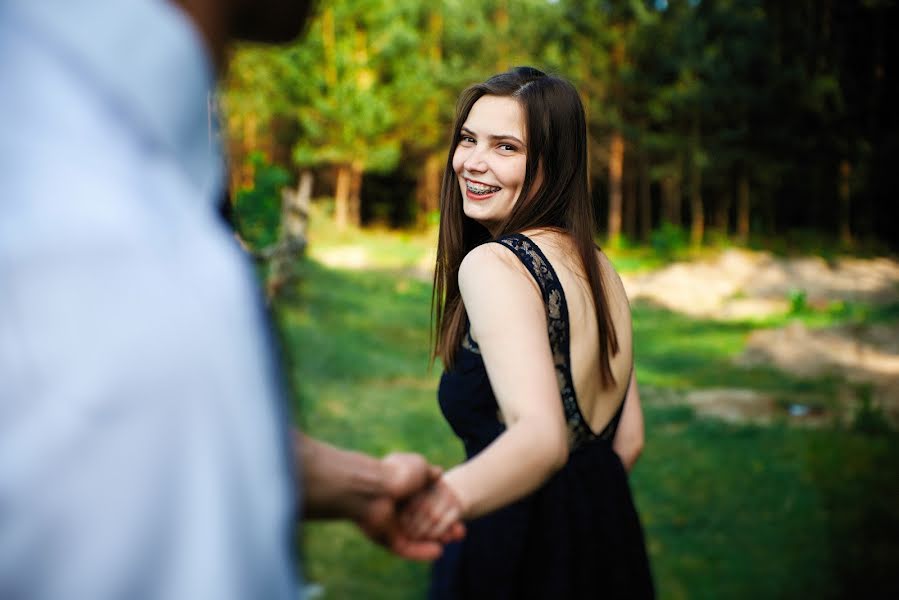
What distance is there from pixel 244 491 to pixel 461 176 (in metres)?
1.61

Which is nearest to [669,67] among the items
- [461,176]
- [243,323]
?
[461,176]

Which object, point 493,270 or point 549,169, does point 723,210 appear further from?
point 493,270

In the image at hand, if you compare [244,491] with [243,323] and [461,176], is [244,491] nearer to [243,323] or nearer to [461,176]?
[243,323]

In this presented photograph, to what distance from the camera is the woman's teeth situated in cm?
210

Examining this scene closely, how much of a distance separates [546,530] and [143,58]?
1.56m

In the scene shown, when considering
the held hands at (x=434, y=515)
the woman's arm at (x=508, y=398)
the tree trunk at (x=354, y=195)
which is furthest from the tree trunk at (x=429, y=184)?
the held hands at (x=434, y=515)

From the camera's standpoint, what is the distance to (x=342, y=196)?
2844cm

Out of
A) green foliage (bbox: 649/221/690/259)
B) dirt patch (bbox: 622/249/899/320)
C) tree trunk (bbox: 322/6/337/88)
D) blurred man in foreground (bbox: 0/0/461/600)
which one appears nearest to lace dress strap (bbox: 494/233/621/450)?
blurred man in foreground (bbox: 0/0/461/600)

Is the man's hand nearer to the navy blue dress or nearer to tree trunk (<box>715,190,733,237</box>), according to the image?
the navy blue dress

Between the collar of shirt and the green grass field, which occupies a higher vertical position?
the collar of shirt

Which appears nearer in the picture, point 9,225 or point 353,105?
point 9,225

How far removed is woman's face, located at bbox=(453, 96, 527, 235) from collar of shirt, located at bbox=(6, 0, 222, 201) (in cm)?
141

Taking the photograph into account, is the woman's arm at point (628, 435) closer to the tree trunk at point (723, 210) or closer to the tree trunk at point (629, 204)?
the tree trunk at point (723, 210)

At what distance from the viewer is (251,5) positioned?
791mm
